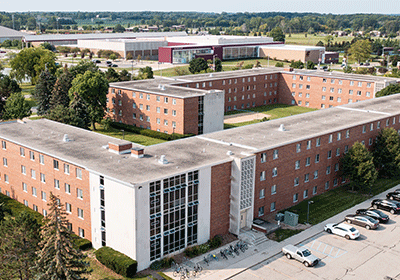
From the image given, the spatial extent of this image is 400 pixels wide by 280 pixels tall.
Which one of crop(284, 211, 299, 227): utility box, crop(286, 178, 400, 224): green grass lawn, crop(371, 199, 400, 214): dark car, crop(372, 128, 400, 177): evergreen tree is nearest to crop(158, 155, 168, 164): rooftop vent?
crop(284, 211, 299, 227): utility box

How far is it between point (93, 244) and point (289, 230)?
1935cm

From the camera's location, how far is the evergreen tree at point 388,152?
5859cm

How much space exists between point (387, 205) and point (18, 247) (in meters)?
39.1

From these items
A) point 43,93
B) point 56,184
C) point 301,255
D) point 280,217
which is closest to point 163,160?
point 56,184

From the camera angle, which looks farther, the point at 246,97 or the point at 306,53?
the point at 306,53

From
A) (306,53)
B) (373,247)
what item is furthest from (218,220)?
(306,53)

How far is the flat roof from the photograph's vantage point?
40.3 metres

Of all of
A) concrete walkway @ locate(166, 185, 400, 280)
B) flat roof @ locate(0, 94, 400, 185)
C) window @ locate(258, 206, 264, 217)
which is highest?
flat roof @ locate(0, 94, 400, 185)

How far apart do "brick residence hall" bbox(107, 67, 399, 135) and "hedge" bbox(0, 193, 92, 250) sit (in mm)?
31117

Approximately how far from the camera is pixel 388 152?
5909cm

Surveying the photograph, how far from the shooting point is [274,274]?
37500 mm

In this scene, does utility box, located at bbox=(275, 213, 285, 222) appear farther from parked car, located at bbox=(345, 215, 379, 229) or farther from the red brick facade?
the red brick facade

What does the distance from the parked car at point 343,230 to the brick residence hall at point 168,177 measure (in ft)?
20.6

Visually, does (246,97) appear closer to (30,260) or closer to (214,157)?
(214,157)
